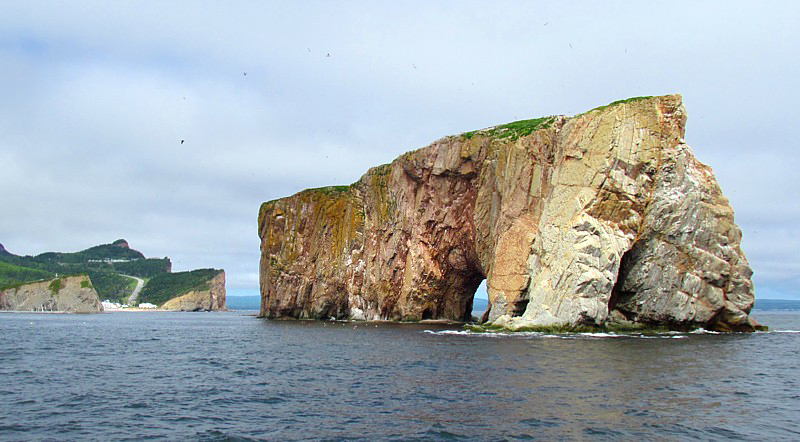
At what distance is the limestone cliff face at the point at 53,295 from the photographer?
513 feet

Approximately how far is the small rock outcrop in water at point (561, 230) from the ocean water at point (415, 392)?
9.87m

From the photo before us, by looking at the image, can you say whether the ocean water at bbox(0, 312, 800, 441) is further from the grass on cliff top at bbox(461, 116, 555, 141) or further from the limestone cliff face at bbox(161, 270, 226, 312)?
the limestone cliff face at bbox(161, 270, 226, 312)

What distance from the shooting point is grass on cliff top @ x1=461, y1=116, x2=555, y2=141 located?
65.4m

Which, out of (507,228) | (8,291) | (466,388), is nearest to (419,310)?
(507,228)

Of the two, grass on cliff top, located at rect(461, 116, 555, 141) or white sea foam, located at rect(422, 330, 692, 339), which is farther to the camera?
grass on cliff top, located at rect(461, 116, 555, 141)

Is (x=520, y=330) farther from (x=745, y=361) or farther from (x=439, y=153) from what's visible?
(x=439, y=153)

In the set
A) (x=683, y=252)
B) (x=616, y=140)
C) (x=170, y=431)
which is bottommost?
(x=170, y=431)

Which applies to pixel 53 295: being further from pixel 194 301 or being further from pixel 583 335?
pixel 583 335

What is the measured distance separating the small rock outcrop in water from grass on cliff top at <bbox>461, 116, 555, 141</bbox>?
11.3 inches

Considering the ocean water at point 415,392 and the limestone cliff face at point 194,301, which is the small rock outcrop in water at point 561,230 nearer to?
the ocean water at point 415,392

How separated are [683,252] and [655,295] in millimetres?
4415

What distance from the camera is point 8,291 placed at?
518 feet

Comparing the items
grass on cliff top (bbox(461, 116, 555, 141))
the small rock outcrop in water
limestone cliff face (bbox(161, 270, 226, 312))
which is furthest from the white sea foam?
limestone cliff face (bbox(161, 270, 226, 312))

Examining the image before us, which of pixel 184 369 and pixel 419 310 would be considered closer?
pixel 184 369
